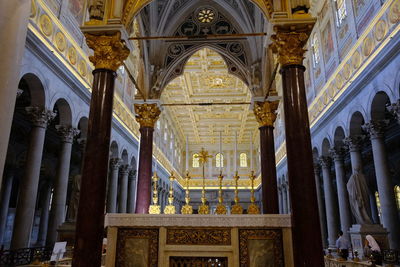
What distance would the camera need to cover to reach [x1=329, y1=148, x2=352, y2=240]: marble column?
14.9 meters

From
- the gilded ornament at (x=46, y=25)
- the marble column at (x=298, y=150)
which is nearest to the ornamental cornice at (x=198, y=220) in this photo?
the marble column at (x=298, y=150)

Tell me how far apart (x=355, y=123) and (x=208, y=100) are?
47.9 feet

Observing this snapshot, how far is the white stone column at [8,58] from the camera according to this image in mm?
2926

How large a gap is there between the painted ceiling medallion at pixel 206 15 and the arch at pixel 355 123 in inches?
269

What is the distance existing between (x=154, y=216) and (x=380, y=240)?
780cm

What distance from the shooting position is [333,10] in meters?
15.9

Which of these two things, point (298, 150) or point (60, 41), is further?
point (60, 41)

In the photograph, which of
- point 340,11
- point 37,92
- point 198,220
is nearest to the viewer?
point 198,220

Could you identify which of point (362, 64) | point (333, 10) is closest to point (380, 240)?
point (362, 64)

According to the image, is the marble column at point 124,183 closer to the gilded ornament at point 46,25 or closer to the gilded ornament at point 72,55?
the gilded ornament at point 72,55

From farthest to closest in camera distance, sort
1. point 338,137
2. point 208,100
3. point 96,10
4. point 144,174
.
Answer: point 208,100
point 338,137
point 144,174
point 96,10

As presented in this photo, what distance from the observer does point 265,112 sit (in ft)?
41.1

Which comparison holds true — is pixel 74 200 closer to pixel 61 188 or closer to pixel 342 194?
pixel 61 188

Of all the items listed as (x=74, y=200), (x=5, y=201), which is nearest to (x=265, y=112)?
(x=74, y=200)
